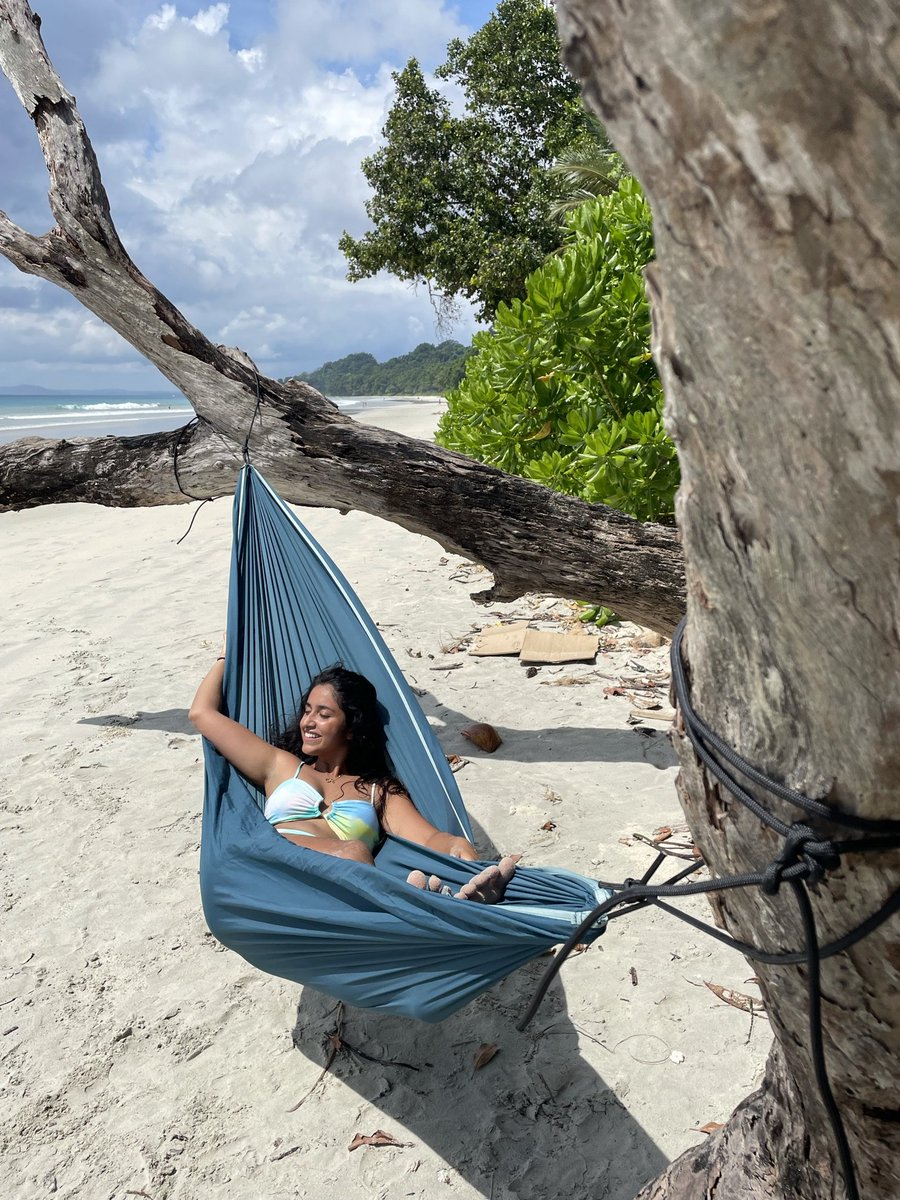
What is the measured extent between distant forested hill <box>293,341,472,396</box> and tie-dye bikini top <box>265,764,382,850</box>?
58.3 metres

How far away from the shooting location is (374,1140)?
183 cm

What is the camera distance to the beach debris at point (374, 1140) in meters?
1.82

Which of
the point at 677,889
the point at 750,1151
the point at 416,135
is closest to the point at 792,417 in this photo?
the point at 677,889

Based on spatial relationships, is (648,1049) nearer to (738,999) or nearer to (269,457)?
(738,999)

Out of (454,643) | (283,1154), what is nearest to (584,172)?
(454,643)

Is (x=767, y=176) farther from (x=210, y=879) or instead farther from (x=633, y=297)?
(x=633, y=297)

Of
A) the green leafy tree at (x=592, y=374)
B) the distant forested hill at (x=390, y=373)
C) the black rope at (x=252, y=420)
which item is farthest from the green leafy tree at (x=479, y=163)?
the distant forested hill at (x=390, y=373)

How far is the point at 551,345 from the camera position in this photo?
4.38m

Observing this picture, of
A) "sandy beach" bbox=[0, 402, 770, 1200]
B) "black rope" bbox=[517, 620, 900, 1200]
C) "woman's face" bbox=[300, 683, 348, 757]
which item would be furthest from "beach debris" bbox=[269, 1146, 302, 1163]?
"black rope" bbox=[517, 620, 900, 1200]

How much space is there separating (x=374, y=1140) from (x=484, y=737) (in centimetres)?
175

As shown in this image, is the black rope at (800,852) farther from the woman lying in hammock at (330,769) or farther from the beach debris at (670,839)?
the beach debris at (670,839)

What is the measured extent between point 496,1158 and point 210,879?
0.78 metres

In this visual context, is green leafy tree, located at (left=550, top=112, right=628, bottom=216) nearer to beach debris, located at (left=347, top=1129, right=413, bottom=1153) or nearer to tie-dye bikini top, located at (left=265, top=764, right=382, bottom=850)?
tie-dye bikini top, located at (left=265, top=764, right=382, bottom=850)

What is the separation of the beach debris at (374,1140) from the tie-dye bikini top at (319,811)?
0.72 metres
